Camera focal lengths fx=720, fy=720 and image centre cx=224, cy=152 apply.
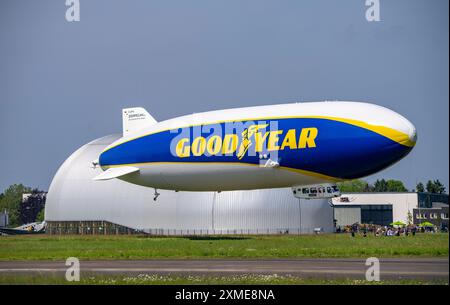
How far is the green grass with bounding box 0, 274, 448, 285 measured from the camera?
109 feet

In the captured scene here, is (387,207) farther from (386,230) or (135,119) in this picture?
(135,119)

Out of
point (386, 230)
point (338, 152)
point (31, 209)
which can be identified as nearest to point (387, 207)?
point (386, 230)

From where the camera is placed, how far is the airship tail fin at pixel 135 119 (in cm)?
8062

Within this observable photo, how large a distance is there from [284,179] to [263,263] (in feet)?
66.8

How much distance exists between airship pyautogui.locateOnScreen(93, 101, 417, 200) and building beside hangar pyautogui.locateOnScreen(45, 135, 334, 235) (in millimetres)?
38811

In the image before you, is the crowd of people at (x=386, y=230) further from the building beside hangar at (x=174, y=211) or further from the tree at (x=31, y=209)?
the tree at (x=31, y=209)

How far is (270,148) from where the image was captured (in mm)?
64688

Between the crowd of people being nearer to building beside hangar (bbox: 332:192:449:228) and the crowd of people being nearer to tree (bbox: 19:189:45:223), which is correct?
building beside hangar (bbox: 332:192:449:228)

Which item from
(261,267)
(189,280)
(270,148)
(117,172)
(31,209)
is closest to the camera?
(189,280)

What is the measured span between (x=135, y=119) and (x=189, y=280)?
47.1 metres

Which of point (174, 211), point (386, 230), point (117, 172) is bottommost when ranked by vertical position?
point (386, 230)

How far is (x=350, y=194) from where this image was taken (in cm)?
18400

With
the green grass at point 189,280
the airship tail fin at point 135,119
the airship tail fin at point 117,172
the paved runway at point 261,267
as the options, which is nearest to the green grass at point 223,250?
the paved runway at point 261,267

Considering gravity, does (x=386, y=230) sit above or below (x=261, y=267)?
below
